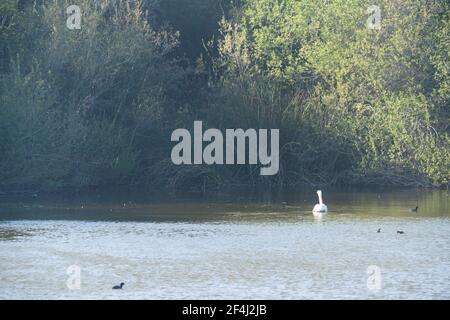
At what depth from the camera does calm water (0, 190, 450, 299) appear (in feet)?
57.3

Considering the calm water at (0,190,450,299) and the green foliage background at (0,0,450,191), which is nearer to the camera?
the calm water at (0,190,450,299)

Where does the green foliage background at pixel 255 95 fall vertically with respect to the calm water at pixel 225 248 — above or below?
above

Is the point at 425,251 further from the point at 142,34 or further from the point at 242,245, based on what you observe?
the point at 142,34

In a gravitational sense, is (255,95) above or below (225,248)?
above

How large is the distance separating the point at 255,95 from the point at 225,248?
1392cm

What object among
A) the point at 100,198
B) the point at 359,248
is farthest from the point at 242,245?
the point at 100,198

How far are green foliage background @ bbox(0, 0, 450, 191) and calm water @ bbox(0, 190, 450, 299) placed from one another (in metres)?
3.15

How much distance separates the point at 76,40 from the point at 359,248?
15.2 m

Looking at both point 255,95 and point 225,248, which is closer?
point 225,248

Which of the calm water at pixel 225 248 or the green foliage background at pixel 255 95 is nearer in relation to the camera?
the calm water at pixel 225 248

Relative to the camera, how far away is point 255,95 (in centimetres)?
3506

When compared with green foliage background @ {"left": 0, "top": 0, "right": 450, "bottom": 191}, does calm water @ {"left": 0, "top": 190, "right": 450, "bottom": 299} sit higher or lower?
lower

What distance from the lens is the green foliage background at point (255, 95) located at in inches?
1321

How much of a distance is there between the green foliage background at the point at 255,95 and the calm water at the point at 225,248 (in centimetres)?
315
